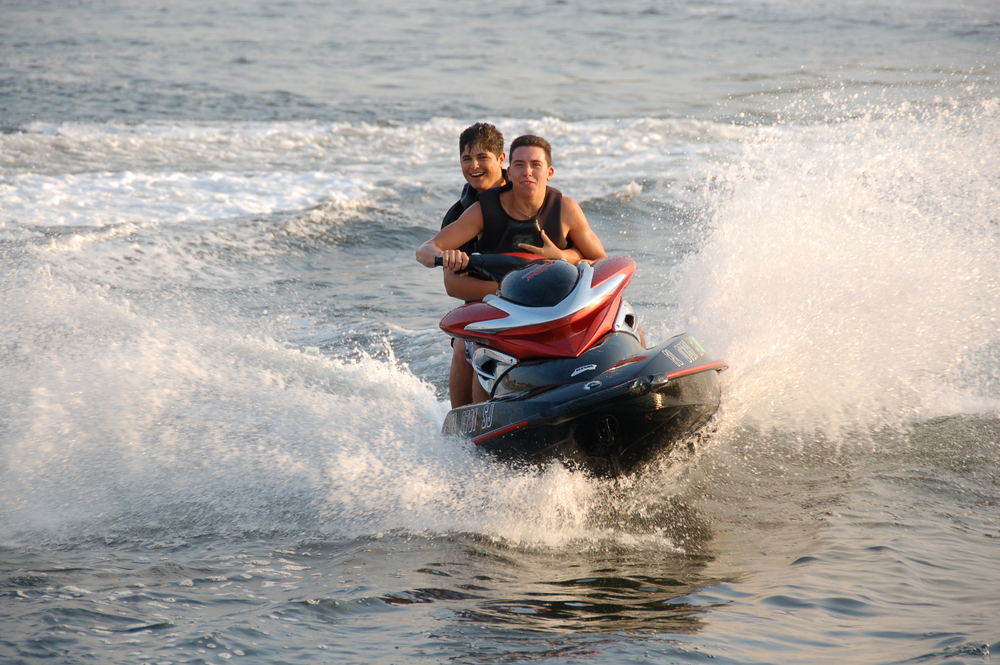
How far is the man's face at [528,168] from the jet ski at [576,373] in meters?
0.41

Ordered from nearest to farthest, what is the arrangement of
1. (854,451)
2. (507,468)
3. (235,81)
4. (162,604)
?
1. (162,604)
2. (507,468)
3. (854,451)
4. (235,81)

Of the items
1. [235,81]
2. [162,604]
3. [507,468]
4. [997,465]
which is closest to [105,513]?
[162,604]

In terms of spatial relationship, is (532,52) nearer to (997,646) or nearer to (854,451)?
(854,451)

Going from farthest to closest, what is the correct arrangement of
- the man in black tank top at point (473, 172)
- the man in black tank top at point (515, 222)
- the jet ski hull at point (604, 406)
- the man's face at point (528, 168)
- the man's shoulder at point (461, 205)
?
the man's shoulder at point (461, 205) → the man in black tank top at point (473, 172) → the man in black tank top at point (515, 222) → the man's face at point (528, 168) → the jet ski hull at point (604, 406)

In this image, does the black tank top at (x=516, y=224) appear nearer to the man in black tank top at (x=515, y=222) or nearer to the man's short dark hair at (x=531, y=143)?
the man in black tank top at (x=515, y=222)

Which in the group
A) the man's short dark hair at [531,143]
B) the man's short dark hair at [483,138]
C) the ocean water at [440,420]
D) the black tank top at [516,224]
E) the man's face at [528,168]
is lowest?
the ocean water at [440,420]

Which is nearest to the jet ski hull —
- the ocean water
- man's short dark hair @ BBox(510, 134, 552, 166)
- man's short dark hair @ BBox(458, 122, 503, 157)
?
the ocean water

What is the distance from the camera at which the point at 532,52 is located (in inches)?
960

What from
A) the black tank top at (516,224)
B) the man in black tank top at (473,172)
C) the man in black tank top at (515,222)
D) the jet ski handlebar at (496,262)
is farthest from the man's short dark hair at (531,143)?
the jet ski handlebar at (496,262)

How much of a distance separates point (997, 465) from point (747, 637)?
7.43 feet

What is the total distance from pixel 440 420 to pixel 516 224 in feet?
5.28

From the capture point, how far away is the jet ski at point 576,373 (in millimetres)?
4004

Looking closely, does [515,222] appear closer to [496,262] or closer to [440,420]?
[496,262]

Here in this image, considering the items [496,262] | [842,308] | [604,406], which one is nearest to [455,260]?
[496,262]
